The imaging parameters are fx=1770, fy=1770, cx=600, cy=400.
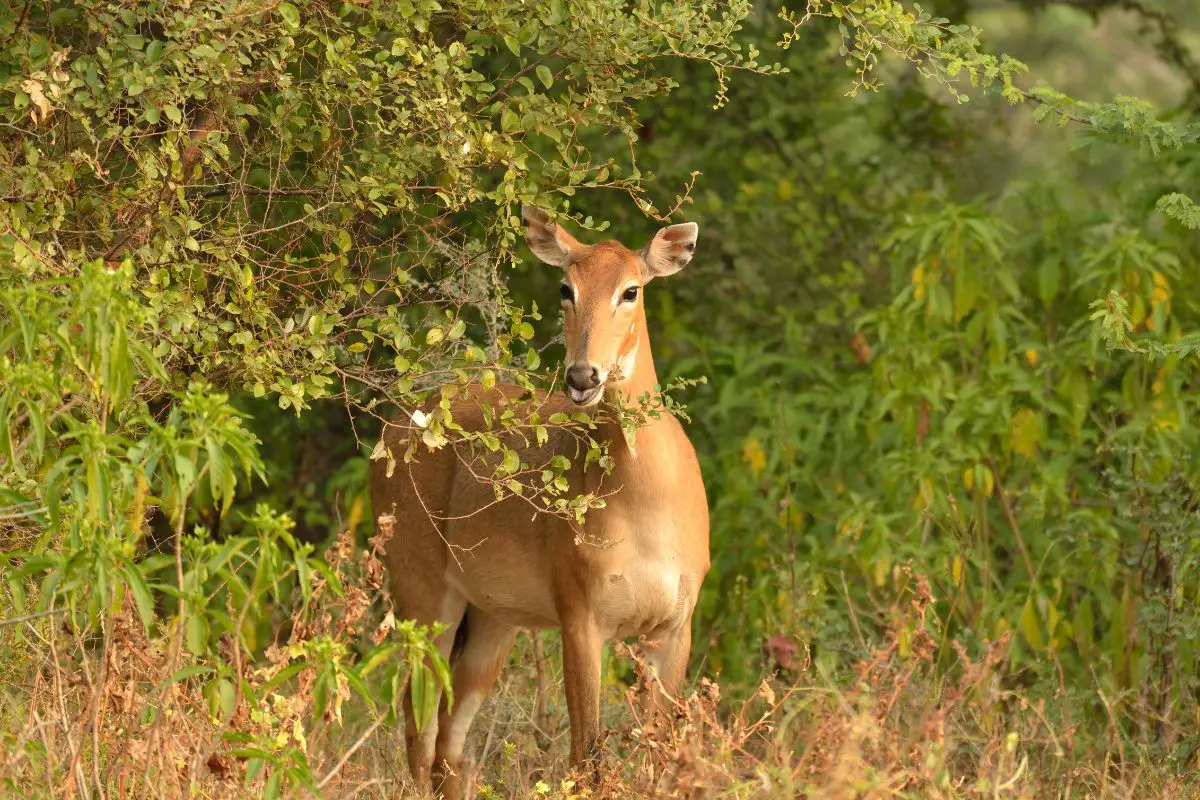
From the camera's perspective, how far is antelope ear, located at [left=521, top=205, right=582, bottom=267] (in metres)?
7.05

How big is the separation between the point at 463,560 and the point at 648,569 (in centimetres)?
106

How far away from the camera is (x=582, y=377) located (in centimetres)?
623

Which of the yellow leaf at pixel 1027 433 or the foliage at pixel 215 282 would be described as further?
the yellow leaf at pixel 1027 433

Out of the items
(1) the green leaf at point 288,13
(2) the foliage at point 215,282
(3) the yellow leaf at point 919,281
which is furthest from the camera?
(3) the yellow leaf at point 919,281

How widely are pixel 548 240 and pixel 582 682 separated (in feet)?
5.95

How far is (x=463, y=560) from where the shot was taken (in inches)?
291

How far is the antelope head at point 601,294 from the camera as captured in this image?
6.35 m

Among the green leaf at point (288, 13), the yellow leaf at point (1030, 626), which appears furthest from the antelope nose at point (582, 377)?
the yellow leaf at point (1030, 626)

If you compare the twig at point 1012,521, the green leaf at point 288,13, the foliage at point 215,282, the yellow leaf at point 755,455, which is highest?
the green leaf at point 288,13

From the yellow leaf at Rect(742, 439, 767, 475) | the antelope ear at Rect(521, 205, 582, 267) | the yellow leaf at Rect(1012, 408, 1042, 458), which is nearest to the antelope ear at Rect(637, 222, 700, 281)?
the antelope ear at Rect(521, 205, 582, 267)

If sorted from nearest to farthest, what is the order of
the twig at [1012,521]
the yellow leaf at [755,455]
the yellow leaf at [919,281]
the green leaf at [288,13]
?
the green leaf at [288,13]
the twig at [1012,521]
the yellow leaf at [919,281]
the yellow leaf at [755,455]

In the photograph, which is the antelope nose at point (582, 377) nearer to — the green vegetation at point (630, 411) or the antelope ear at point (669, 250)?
the green vegetation at point (630, 411)

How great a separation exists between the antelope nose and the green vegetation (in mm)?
274

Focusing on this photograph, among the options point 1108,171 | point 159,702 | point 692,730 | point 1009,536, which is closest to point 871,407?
point 1009,536
